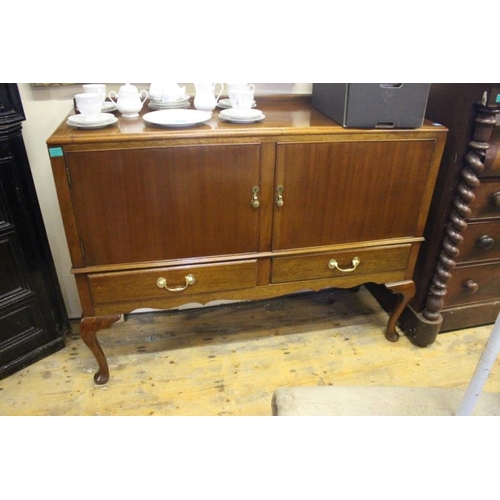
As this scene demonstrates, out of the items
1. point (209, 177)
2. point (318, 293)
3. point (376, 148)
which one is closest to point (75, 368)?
point (209, 177)

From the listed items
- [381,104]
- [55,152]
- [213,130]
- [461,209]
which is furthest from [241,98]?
[461,209]

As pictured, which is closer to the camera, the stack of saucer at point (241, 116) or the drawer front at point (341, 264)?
the stack of saucer at point (241, 116)

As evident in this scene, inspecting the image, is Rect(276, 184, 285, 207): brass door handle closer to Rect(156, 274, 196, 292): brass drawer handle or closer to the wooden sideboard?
the wooden sideboard

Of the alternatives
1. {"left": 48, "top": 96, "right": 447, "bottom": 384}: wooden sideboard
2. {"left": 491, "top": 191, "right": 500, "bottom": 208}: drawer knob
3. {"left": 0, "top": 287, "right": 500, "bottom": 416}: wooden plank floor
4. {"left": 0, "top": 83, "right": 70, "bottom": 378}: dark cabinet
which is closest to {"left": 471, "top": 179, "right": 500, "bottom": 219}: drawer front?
{"left": 491, "top": 191, "right": 500, "bottom": 208}: drawer knob

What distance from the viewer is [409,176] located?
1.29 meters

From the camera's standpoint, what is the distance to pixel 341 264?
1408 millimetres

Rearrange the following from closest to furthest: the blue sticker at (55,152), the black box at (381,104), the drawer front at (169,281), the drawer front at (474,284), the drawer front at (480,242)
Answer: the blue sticker at (55,152) → the black box at (381,104) → the drawer front at (169,281) → the drawer front at (480,242) → the drawer front at (474,284)

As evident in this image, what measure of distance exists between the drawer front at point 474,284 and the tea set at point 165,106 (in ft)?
3.35

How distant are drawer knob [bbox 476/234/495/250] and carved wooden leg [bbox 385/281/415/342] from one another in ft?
0.93

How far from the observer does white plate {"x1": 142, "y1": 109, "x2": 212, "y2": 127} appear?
1116 millimetres

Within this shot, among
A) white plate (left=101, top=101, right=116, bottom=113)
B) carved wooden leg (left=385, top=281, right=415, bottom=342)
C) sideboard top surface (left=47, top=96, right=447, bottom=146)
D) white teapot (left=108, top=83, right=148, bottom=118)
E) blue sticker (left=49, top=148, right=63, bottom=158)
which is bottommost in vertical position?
carved wooden leg (left=385, top=281, right=415, bottom=342)

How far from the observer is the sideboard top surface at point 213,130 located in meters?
1.05

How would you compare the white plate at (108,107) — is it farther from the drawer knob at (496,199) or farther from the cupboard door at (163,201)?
the drawer knob at (496,199)

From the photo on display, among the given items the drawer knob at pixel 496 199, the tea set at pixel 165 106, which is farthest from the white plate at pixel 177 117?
the drawer knob at pixel 496 199
